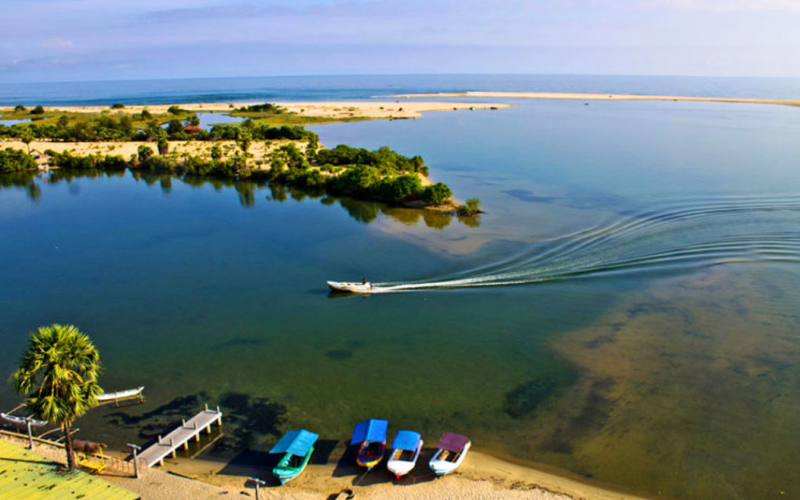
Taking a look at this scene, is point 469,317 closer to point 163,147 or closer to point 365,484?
point 365,484

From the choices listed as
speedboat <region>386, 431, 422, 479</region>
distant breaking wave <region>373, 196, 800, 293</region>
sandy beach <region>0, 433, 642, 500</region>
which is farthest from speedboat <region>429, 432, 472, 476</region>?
distant breaking wave <region>373, 196, 800, 293</region>

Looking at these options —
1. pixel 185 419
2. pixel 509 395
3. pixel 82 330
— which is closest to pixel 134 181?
pixel 82 330

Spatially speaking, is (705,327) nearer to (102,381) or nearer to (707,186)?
(102,381)

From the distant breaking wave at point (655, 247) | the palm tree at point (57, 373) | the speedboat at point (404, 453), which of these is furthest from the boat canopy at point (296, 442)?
the distant breaking wave at point (655, 247)

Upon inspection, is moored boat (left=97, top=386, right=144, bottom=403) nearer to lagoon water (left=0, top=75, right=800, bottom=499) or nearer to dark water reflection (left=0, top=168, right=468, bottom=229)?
lagoon water (left=0, top=75, right=800, bottom=499)

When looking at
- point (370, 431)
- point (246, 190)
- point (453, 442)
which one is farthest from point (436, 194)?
point (453, 442)

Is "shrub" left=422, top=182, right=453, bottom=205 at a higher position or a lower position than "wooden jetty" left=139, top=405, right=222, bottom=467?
higher

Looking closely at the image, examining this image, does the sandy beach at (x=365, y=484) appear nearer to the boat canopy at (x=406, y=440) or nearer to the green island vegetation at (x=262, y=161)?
the boat canopy at (x=406, y=440)
